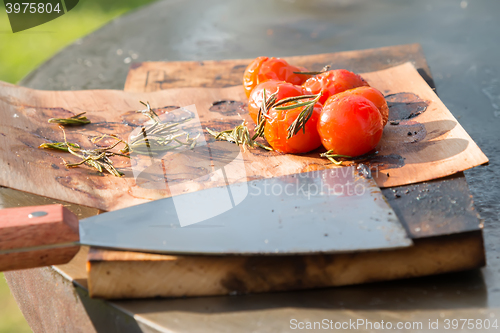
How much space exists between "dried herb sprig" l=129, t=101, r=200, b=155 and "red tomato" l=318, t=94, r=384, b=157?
0.41 metres

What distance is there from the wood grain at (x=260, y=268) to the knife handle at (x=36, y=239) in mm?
65

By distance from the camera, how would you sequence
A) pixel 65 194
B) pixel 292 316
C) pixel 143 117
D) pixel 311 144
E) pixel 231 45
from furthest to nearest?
pixel 231 45
pixel 143 117
pixel 311 144
pixel 65 194
pixel 292 316

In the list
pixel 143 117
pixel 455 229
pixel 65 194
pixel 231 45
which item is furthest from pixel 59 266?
pixel 231 45

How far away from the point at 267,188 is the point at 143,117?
615mm

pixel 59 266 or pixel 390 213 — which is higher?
pixel 390 213

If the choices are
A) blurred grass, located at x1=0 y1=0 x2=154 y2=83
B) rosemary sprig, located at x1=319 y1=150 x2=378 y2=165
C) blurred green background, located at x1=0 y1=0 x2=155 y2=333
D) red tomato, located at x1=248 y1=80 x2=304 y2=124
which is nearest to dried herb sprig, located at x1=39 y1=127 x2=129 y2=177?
red tomato, located at x1=248 y1=80 x2=304 y2=124

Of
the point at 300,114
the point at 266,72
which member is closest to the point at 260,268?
the point at 300,114

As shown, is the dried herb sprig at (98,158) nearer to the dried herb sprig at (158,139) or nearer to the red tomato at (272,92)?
the dried herb sprig at (158,139)

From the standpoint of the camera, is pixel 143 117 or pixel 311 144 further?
pixel 143 117

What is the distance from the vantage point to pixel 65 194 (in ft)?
3.53

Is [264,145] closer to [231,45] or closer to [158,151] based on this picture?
[158,151]

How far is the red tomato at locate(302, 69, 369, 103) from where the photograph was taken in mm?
1251

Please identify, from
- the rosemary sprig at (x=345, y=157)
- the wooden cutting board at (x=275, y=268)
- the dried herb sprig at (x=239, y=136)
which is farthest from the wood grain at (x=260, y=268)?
the dried herb sprig at (x=239, y=136)

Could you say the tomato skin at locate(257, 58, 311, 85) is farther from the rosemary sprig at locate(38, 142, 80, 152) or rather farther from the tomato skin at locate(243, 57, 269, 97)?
the rosemary sprig at locate(38, 142, 80, 152)
